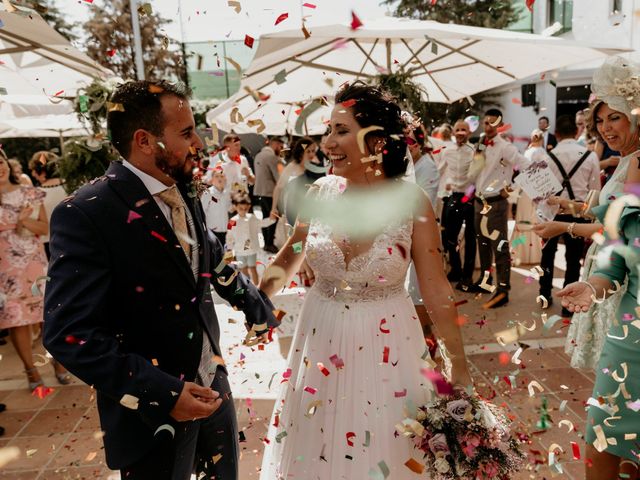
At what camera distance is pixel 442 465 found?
6.40 feet

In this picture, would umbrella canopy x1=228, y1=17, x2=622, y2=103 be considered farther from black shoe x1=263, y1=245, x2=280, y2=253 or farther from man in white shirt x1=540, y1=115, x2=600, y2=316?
black shoe x1=263, y1=245, x2=280, y2=253

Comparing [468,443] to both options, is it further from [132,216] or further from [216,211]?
[216,211]

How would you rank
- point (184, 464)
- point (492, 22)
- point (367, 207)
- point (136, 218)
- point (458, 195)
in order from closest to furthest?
1. point (136, 218)
2. point (184, 464)
3. point (367, 207)
4. point (458, 195)
5. point (492, 22)

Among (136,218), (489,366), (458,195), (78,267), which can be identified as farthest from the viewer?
(458,195)

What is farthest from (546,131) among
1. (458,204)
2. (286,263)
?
(286,263)

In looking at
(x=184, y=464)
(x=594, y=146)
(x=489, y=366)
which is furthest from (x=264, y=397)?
(x=594, y=146)

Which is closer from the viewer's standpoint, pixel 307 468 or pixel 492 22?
pixel 307 468

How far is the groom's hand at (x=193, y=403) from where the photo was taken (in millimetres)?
1721

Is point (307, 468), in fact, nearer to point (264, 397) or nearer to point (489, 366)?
point (264, 397)

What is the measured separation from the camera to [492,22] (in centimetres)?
1920

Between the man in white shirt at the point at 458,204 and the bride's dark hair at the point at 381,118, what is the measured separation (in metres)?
4.22

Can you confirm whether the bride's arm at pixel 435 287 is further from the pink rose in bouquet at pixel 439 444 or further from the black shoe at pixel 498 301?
the black shoe at pixel 498 301

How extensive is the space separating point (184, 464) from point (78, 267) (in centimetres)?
87

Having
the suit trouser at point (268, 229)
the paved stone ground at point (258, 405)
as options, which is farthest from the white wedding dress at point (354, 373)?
the suit trouser at point (268, 229)
